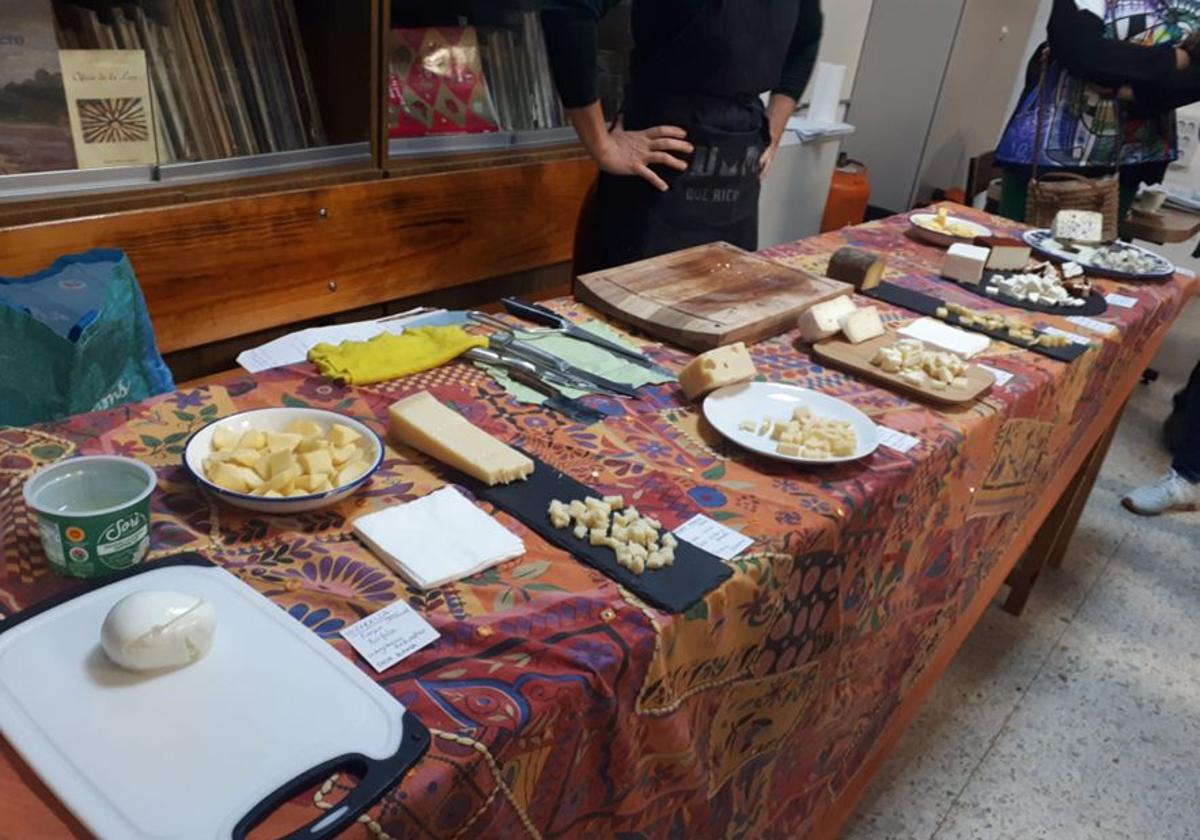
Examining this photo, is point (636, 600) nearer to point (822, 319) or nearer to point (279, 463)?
point (279, 463)

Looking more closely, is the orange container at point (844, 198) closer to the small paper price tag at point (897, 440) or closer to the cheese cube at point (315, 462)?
the small paper price tag at point (897, 440)

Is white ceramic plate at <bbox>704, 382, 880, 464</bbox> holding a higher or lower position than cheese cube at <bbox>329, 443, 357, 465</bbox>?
lower

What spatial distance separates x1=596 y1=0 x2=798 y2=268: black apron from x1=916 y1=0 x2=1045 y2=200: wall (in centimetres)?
282

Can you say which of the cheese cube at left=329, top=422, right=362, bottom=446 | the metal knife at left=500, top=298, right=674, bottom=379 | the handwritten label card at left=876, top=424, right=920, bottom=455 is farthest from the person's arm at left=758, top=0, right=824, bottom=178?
the cheese cube at left=329, top=422, right=362, bottom=446

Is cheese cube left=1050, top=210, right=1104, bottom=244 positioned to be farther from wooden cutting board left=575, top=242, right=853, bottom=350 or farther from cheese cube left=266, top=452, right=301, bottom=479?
cheese cube left=266, top=452, right=301, bottom=479

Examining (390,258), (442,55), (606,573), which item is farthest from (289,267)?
(606,573)

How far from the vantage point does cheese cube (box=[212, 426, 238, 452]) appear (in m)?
0.89

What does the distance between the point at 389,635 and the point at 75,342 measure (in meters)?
0.88

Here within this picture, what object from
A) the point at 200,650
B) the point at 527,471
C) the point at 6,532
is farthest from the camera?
the point at 527,471

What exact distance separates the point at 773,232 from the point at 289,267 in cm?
214

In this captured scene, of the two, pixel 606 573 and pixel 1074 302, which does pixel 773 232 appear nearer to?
pixel 1074 302

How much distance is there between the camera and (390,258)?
7.23ft

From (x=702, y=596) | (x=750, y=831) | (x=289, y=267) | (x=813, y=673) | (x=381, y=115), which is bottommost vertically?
(x=750, y=831)

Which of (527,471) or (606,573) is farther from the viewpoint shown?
(527,471)
